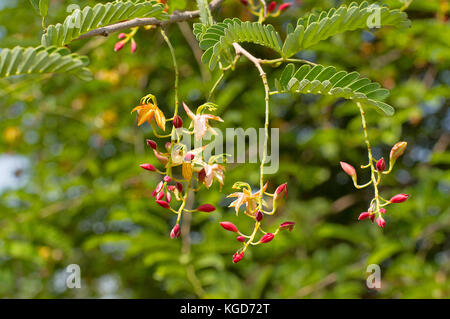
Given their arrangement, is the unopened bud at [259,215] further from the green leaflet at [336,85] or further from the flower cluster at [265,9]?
the flower cluster at [265,9]

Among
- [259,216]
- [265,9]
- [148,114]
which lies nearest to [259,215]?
[259,216]

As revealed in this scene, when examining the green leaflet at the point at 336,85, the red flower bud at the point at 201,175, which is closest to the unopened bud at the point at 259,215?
the red flower bud at the point at 201,175

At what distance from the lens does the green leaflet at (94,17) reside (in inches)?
31.6

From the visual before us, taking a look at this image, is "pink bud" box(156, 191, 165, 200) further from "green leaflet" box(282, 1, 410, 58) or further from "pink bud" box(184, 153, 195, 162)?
"green leaflet" box(282, 1, 410, 58)

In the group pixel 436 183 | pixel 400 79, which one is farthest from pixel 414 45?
pixel 436 183

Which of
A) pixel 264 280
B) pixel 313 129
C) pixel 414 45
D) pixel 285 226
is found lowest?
pixel 285 226

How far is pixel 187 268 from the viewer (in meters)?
2.02

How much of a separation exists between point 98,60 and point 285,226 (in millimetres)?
1988

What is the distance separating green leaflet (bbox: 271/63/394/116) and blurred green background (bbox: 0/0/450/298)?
1203 mm

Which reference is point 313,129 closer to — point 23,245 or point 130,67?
point 130,67

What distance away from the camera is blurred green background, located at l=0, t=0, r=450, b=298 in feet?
6.94

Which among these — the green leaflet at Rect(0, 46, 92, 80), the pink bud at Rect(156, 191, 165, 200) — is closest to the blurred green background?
the pink bud at Rect(156, 191, 165, 200)

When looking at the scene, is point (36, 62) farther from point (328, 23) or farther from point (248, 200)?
point (328, 23)

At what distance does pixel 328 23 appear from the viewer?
90 centimetres
